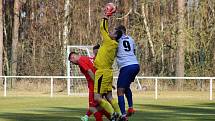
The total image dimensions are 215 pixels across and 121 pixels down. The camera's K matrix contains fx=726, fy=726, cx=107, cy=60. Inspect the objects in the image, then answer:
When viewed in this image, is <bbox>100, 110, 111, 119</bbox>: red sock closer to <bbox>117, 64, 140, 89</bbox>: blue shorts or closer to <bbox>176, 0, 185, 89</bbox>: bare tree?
<bbox>117, 64, 140, 89</bbox>: blue shorts

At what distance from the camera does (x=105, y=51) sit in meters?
14.2

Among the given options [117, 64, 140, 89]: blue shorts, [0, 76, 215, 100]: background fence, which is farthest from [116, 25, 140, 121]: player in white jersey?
[0, 76, 215, 100]: background fence

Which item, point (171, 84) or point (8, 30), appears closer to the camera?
point (171, 84)

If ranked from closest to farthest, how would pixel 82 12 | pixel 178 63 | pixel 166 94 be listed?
1. pixel 166 94
2. pixel 178 63
3. pixel 82 12

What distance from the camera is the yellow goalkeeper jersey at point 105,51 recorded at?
14117mm

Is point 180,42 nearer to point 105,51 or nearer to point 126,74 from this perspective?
point 126,74

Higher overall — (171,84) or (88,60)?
(88,60)

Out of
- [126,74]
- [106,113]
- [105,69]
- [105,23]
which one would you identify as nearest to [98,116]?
[106,113]

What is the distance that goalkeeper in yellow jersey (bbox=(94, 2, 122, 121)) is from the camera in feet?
46.2

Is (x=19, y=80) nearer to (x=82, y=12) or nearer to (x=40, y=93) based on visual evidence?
(x=40, y=93)

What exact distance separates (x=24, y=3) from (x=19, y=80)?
59.6 feet

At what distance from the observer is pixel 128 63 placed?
50.0ft

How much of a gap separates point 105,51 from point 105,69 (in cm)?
36

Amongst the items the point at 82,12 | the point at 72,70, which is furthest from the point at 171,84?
the point at 82,12
